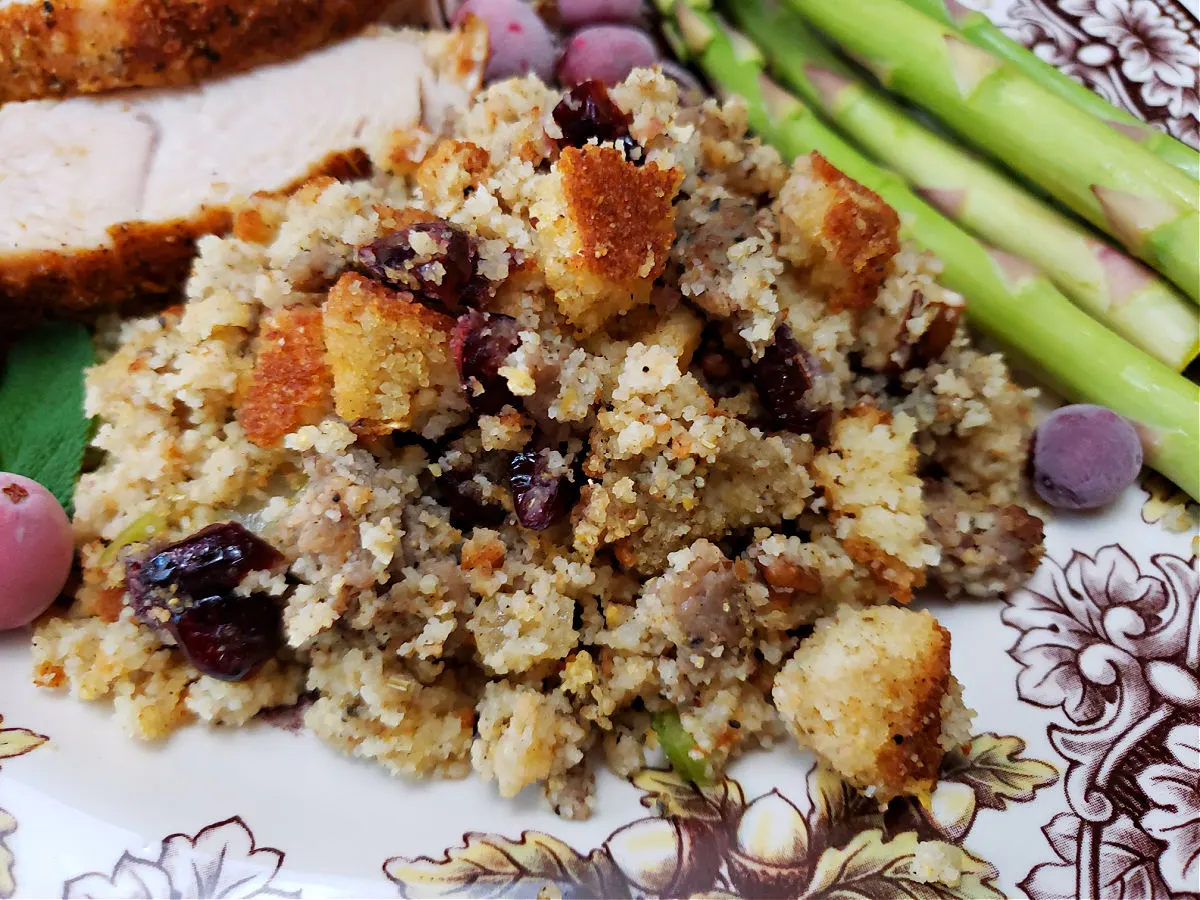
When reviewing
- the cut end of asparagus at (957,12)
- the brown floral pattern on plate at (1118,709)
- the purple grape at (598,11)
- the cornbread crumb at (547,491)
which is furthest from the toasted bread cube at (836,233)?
the purple grape at (598,11)

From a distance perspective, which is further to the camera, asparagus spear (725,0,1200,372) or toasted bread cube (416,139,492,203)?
asparagus spear (725,0,1200,372)

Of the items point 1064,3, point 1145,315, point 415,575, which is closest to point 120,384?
point 415,575

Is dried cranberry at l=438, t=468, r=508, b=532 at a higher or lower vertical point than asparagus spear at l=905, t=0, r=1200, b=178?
lower

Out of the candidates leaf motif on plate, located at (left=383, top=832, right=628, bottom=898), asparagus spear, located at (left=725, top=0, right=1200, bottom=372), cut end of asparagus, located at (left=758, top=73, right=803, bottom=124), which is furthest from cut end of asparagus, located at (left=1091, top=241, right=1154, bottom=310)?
leaf motif on plate, located at (left=383, top=832, right=628, bottom=898)

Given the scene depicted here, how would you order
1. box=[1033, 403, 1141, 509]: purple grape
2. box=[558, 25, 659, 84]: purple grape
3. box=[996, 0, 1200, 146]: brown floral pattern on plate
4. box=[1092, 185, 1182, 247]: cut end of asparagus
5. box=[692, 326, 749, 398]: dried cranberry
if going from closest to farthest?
box=[692, 326, 749, 398]: dried cranberry < box=[1033, 403, 1141, 509]: purple grape < box=[1092, 185, 1182, 247]: cut end of asparagus < box=[996, 0, 1200, 146]: brown floral pattern on plate < box=[558, 25, 659, 84]: purple grape

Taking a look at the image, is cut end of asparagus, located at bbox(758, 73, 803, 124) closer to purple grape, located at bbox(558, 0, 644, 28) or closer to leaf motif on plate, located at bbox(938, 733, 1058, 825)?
Result: purple grape, located at bbox(558, 0, 644, 28)

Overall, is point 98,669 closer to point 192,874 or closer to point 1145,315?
point 192,874

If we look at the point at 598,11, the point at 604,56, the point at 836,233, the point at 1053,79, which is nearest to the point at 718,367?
the point at 836,233
